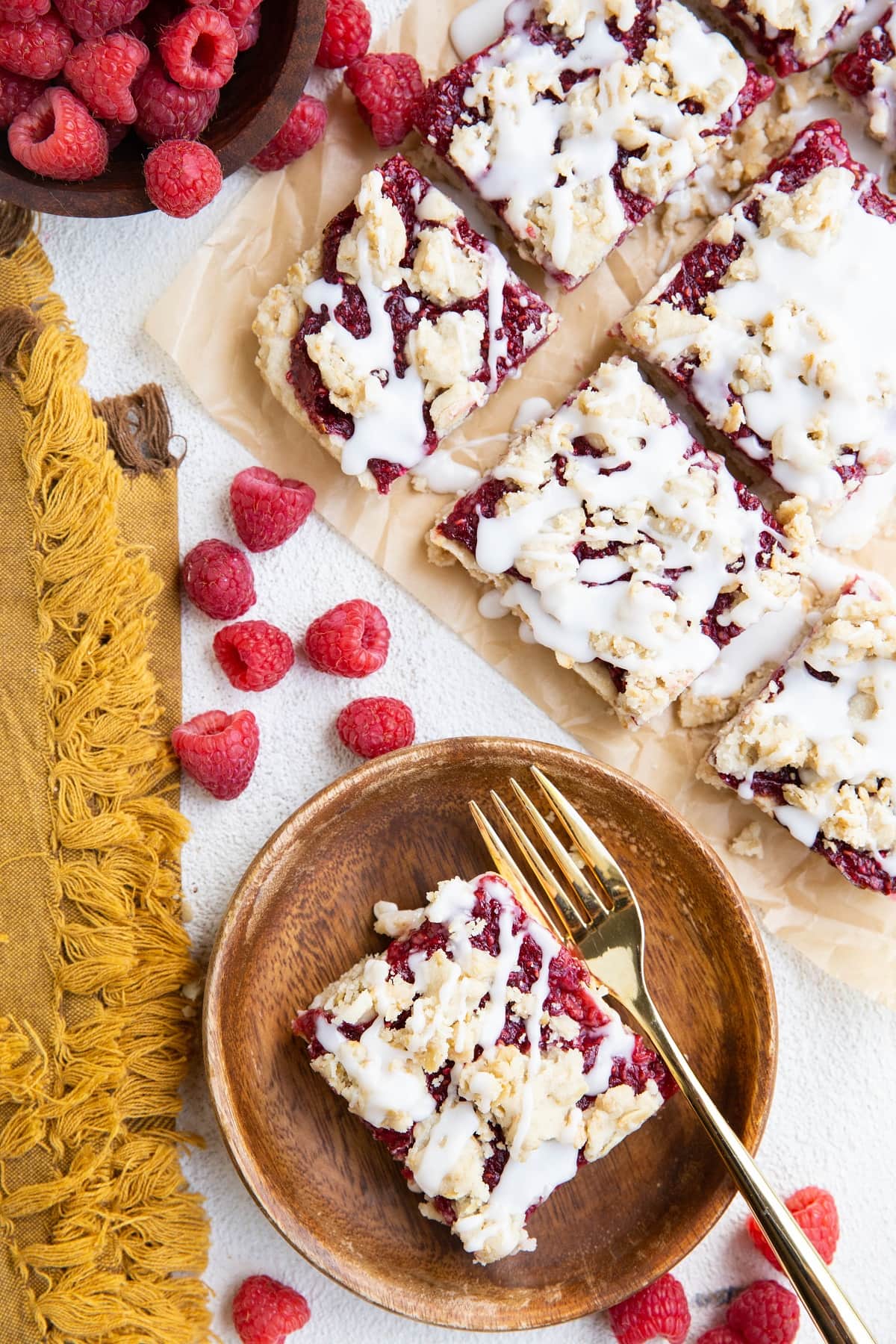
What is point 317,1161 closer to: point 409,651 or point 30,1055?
point 30,1055

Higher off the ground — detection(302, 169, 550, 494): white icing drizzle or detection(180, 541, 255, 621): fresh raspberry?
detection(302, 169, 550, 494): white icing drizzle

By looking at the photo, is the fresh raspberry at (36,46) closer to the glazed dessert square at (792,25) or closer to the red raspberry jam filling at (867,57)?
the glazed dessert square at (792,25)

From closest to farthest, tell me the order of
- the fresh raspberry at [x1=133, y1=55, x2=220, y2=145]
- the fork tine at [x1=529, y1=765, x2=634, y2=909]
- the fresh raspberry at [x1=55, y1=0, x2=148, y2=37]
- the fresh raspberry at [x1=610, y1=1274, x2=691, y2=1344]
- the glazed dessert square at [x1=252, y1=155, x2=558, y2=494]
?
the fresh raspberry at [x1=55, y1=0, x2=148, y2=37] → the fresh raspberry at [x1=133, y1=55, x2=220, y2=145] → the fork tine at [x1=529, y1=765, x2=634, y2=909] → the glazed dessert square at [x1=252, y1=155, x2=558, y2=494] → the fresh raspberry at [x1=610, y1=1274, x2=691, y2=1344]

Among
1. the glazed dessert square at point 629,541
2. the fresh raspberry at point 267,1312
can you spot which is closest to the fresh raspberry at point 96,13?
the glazed dessert square at point 629,541

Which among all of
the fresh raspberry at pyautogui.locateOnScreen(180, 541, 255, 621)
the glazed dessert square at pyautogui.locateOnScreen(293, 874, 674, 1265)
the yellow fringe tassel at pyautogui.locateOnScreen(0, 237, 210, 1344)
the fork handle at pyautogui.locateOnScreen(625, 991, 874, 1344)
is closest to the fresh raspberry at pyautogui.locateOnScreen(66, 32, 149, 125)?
the yellow fringe tassel at pyautogui.locateOnScreen(0, 237, 210, 1344)

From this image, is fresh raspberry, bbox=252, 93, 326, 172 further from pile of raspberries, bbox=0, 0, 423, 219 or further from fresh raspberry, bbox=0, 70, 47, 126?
fresh raspberry, bbox=0, 70, 47, 126

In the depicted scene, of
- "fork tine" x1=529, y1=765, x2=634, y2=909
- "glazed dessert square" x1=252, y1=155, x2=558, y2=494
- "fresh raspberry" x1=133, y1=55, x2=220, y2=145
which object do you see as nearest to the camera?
"fresh raspberry" x1=133, y1=55, x2=220, y2=145
